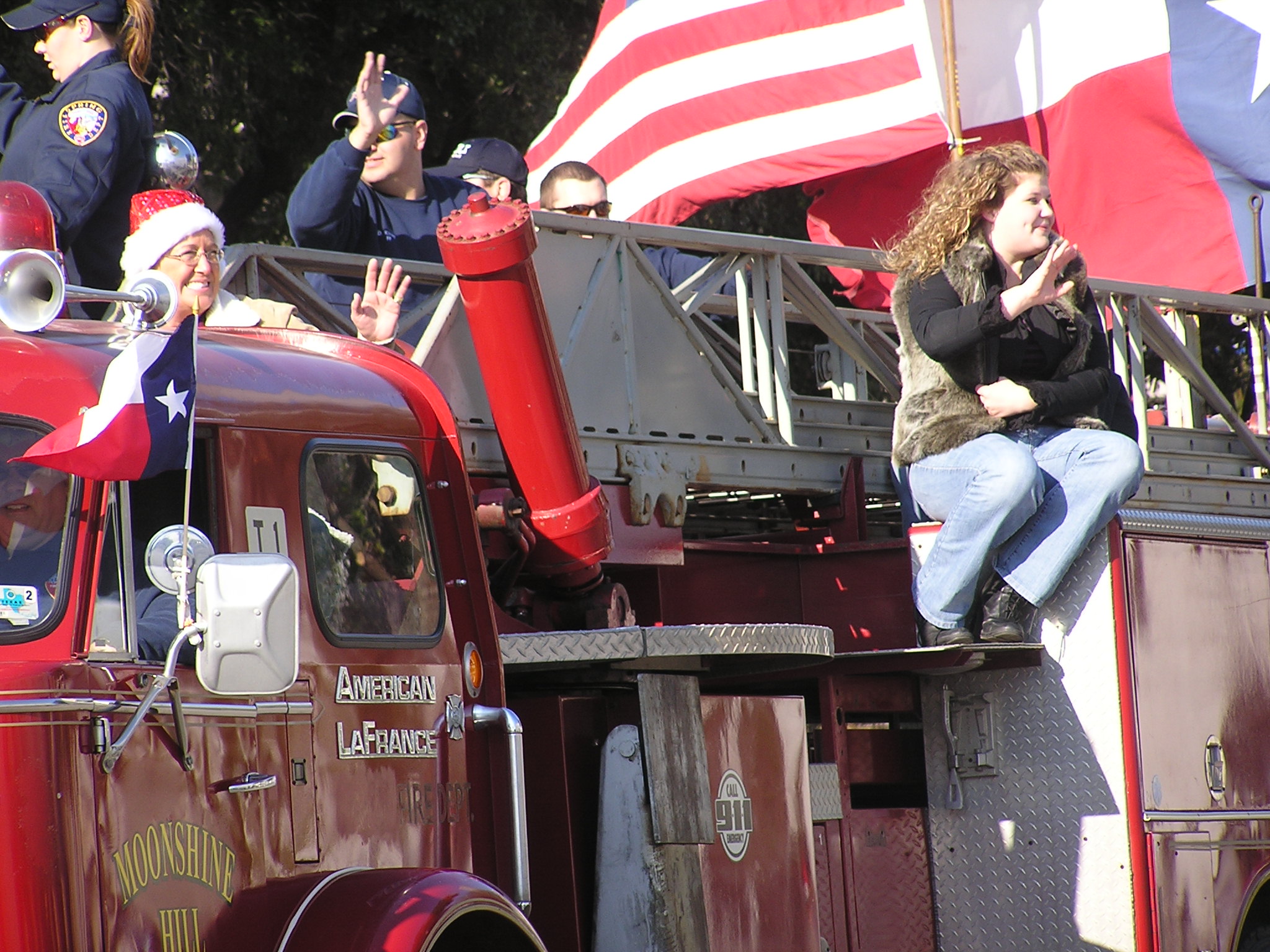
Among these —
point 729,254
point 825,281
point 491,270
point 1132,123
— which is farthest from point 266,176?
point 491,270

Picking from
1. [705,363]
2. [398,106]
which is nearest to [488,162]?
[398,106]

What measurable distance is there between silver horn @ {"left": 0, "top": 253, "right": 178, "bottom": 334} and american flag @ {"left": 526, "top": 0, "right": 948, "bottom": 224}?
603cm

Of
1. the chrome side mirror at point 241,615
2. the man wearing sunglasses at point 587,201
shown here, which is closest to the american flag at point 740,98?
the man wearing sunglasses at point 587,201

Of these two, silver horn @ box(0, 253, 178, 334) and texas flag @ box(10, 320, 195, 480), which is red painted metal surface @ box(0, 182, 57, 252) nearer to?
silver horn @ box(0, 253, 178, 334)

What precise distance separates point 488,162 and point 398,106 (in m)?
1.11

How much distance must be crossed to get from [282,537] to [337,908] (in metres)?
0.81

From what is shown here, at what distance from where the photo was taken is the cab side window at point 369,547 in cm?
402

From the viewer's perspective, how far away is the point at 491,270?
188 inches

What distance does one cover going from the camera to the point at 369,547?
4.15m

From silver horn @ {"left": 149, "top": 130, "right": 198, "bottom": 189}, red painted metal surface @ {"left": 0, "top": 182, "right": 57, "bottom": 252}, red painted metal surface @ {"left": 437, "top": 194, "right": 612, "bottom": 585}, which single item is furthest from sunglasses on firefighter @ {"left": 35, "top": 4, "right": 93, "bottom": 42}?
red painted metal surface @ {"left": 0, "top": 182, "right": 57, "bottom": 252}

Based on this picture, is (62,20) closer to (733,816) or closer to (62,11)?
(62,11)

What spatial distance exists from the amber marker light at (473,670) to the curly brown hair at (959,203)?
2.30 m

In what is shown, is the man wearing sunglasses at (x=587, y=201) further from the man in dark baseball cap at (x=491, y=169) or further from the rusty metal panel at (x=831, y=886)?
the rusty metal panel at (x=831, y=886)

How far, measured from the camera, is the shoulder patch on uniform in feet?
16.9
